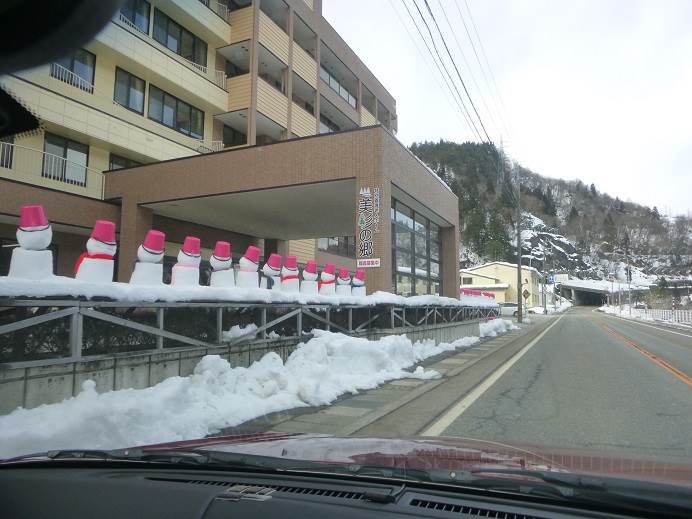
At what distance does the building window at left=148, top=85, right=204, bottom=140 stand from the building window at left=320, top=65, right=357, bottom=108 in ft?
31.4

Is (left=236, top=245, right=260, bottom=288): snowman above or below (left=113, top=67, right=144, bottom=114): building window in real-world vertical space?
below

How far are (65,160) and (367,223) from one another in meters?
11.1

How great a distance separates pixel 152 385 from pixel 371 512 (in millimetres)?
5412

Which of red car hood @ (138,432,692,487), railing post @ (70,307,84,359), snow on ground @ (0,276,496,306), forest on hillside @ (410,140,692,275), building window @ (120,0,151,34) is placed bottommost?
red car hood @ (138,432,692,487)

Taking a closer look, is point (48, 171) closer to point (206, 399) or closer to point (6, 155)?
point (6, 155)

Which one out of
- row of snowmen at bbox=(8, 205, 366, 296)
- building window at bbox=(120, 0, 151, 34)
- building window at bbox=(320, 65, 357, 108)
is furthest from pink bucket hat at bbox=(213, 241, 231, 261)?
building window at bbox=(320, 65, 357, 108)

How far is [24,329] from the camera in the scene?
562 cm

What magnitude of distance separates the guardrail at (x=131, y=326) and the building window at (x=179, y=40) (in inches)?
644

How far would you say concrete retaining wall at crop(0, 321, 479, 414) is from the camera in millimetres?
5188

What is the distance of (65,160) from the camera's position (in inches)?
735

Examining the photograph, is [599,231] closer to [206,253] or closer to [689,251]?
[689,251]

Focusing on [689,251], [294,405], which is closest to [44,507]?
[294,405]

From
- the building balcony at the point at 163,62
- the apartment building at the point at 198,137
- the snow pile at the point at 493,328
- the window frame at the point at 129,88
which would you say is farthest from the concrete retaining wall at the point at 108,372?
the snow pile at the point at 493,328

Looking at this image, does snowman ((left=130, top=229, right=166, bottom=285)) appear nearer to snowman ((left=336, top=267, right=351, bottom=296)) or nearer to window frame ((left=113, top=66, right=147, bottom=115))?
snowman ((left=336, top=267, right=351, bottom=296))
